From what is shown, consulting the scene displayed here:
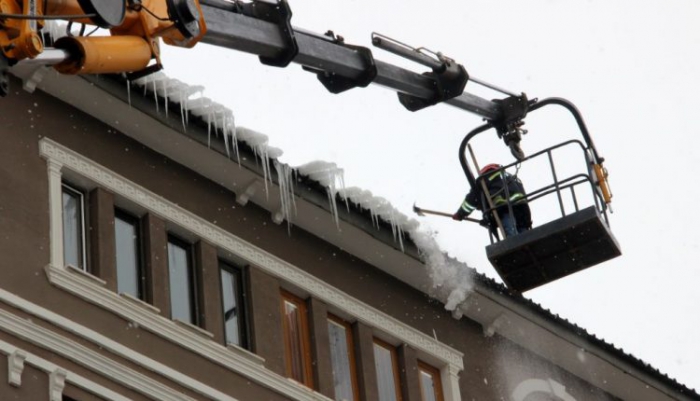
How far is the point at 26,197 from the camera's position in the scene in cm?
2027

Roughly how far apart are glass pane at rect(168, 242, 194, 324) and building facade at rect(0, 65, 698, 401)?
0.06 ft

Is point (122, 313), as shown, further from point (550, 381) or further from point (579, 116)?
point (550, 381)

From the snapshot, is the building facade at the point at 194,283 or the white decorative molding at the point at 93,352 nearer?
the white decorative molding at the point at 93,352

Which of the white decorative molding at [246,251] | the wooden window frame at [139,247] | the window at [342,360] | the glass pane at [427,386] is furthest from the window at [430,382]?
the wooden window frame at [139,247]

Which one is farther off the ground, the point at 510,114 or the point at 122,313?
the point at 510,114

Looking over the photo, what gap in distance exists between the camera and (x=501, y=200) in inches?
856

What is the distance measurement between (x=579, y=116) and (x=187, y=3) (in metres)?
5.52

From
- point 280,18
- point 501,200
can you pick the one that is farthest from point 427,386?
point 280,18

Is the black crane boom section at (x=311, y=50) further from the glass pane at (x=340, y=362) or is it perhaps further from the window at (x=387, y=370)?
the window at (x=387, y=370)

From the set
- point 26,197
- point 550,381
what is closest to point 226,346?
point 26,197

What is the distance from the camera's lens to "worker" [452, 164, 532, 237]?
2123 cm

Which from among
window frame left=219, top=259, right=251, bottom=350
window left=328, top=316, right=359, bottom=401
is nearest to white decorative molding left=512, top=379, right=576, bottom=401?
window left=328, top=316, right=359, bottom=401

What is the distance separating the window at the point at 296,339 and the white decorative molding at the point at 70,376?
3.02 m

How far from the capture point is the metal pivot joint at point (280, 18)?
18.8 metres
